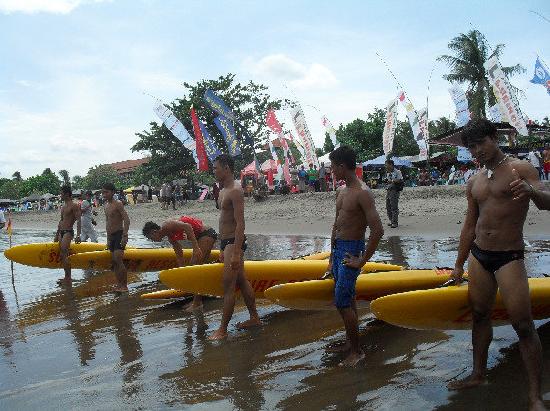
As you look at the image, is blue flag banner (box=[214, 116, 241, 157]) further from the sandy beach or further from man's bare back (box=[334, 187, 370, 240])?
man's bare back (box=[334, 187, 370, 240])

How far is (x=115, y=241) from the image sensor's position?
26.6 feet

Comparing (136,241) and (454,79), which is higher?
(454,79)

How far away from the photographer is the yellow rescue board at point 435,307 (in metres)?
3.98

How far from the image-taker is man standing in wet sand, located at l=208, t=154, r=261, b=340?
5.04 m

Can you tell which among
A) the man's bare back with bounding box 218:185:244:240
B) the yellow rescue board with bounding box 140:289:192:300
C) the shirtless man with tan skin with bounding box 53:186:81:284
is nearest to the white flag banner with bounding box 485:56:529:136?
the yellow rescue board with bounding box 140:289:192:300

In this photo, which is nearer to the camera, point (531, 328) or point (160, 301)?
point (531, 328)

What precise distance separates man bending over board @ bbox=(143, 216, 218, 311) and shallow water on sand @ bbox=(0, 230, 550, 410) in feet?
1.98

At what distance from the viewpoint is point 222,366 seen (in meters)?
4.22

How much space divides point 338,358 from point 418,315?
744 millimetres

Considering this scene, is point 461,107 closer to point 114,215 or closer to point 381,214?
point 381,214

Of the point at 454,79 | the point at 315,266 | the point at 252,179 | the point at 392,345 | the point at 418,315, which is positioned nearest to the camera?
the point at 418,315

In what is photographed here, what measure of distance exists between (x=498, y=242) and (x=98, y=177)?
8754cm

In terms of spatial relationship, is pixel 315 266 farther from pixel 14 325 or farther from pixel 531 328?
pixel 14 325

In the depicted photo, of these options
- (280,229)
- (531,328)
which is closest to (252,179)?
(280,229)
